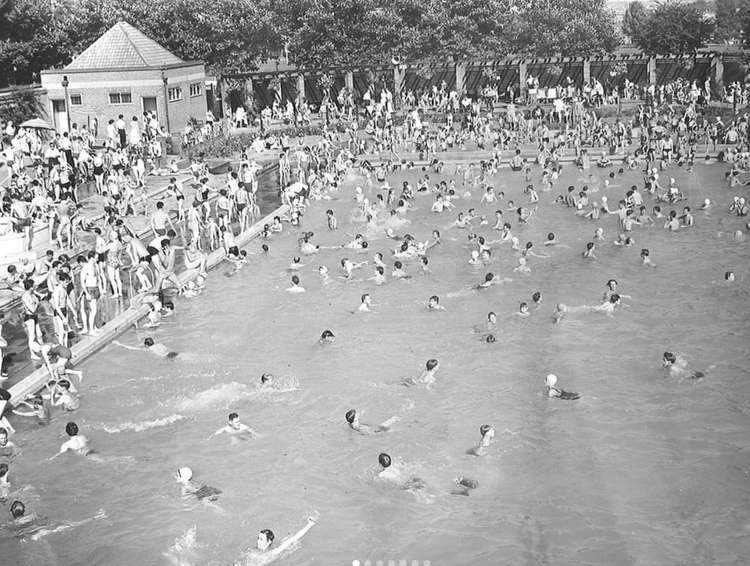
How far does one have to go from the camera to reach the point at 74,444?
1465cm

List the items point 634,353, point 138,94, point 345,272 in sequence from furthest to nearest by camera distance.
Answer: point 138,94
point 345,272
point 634,353

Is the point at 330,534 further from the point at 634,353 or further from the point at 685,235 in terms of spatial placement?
the point at 685,235

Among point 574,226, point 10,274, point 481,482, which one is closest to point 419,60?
point 574,226

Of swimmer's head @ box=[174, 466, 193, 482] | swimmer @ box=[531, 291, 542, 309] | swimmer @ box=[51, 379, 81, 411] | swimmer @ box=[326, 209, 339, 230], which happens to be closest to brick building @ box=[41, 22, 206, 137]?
swimmer @ box=[326, 209, 339, 230]

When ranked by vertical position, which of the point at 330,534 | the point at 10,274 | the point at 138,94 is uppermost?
the point at 138,94

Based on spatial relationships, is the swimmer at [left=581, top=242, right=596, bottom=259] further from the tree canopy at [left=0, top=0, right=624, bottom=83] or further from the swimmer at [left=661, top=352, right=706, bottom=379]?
the tree canopy at [left=0, top=0, right=624, bottom=83]

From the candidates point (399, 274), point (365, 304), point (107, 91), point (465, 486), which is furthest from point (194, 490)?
point (107, 91)

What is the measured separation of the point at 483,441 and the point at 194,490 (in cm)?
446

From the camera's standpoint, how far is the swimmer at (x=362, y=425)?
1530cm

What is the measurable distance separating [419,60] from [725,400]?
136 ft

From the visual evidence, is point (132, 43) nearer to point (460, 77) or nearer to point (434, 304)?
point (460, 77)

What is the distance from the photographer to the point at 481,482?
1384 centimetres

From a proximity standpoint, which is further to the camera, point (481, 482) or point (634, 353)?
point (634, 353)

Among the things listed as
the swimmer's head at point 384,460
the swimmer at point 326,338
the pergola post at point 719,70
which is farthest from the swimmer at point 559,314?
the pergola post at point 719,70
